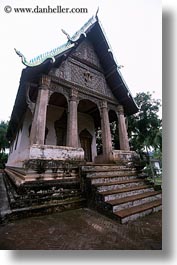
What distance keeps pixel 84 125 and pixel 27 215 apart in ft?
22.2

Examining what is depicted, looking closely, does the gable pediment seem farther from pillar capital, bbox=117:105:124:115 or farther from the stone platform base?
the stone platform base

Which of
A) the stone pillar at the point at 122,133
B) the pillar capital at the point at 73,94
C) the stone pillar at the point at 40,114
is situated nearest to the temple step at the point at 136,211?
the stone pillar at the point at 40,114

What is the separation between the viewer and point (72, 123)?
5426 millimetres

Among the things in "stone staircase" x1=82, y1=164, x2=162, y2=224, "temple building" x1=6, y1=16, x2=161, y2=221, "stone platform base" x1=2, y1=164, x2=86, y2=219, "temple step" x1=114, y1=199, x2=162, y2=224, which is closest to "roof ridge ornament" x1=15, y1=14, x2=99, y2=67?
"temple building" x1=6, y1=16, x2=161, y2=221

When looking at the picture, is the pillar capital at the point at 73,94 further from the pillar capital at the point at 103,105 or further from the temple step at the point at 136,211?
the temple step at the point at 136,211

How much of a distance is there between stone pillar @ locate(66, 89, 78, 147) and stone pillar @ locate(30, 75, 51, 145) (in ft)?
3.24

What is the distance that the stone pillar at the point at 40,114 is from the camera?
174 inches

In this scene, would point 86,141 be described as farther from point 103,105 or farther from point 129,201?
point 129,201

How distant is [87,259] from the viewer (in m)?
2.23

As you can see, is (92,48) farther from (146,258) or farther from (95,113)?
(146,258)

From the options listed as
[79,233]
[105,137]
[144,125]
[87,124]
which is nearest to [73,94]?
[105,137]

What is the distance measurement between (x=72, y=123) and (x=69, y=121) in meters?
0.14

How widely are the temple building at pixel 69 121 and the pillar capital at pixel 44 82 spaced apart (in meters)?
0.02

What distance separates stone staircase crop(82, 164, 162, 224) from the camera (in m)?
3.23
